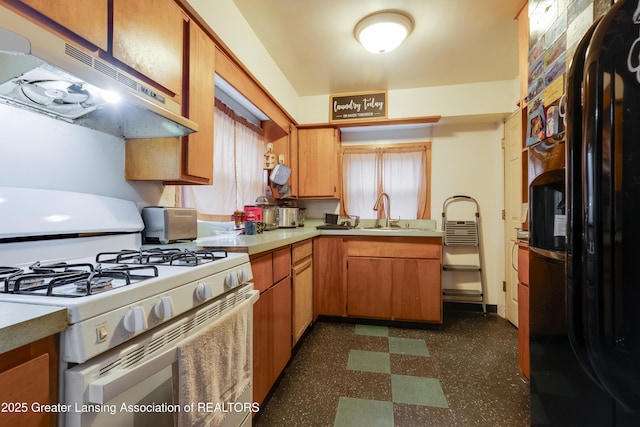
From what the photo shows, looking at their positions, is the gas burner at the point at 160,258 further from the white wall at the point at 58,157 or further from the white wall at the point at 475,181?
the white wall at the point at 475,181

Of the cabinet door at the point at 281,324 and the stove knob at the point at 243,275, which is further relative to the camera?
the cabinet door at the point at 281,324

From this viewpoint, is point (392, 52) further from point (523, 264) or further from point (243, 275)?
point (243, 275)

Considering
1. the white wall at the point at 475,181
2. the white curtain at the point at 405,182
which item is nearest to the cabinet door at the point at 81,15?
the white curtain at the point at 405,182

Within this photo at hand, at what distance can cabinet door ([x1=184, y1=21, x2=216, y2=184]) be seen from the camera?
55.5 inches

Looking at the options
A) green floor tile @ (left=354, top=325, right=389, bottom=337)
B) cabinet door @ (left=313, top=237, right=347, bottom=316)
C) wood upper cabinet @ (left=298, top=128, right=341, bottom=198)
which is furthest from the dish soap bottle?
green floor tile @ (left=354, top=325, right=389, bottom=337)

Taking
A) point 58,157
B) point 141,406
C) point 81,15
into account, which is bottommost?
point 141,406

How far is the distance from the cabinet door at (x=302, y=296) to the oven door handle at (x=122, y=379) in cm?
127

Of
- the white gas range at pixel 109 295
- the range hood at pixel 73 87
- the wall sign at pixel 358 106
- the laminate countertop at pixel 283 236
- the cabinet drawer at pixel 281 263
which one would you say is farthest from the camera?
the wall sign at pixel 358 106

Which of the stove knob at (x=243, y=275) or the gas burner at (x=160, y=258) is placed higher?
the gas burner at (x=160, y=258)

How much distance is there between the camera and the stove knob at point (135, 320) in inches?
23.4

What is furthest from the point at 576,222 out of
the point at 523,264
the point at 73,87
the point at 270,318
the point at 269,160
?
the point at 269,160

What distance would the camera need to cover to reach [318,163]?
311 centimetres

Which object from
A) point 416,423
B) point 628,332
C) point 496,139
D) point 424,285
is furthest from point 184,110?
point 496,139

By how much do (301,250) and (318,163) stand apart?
1286mm
